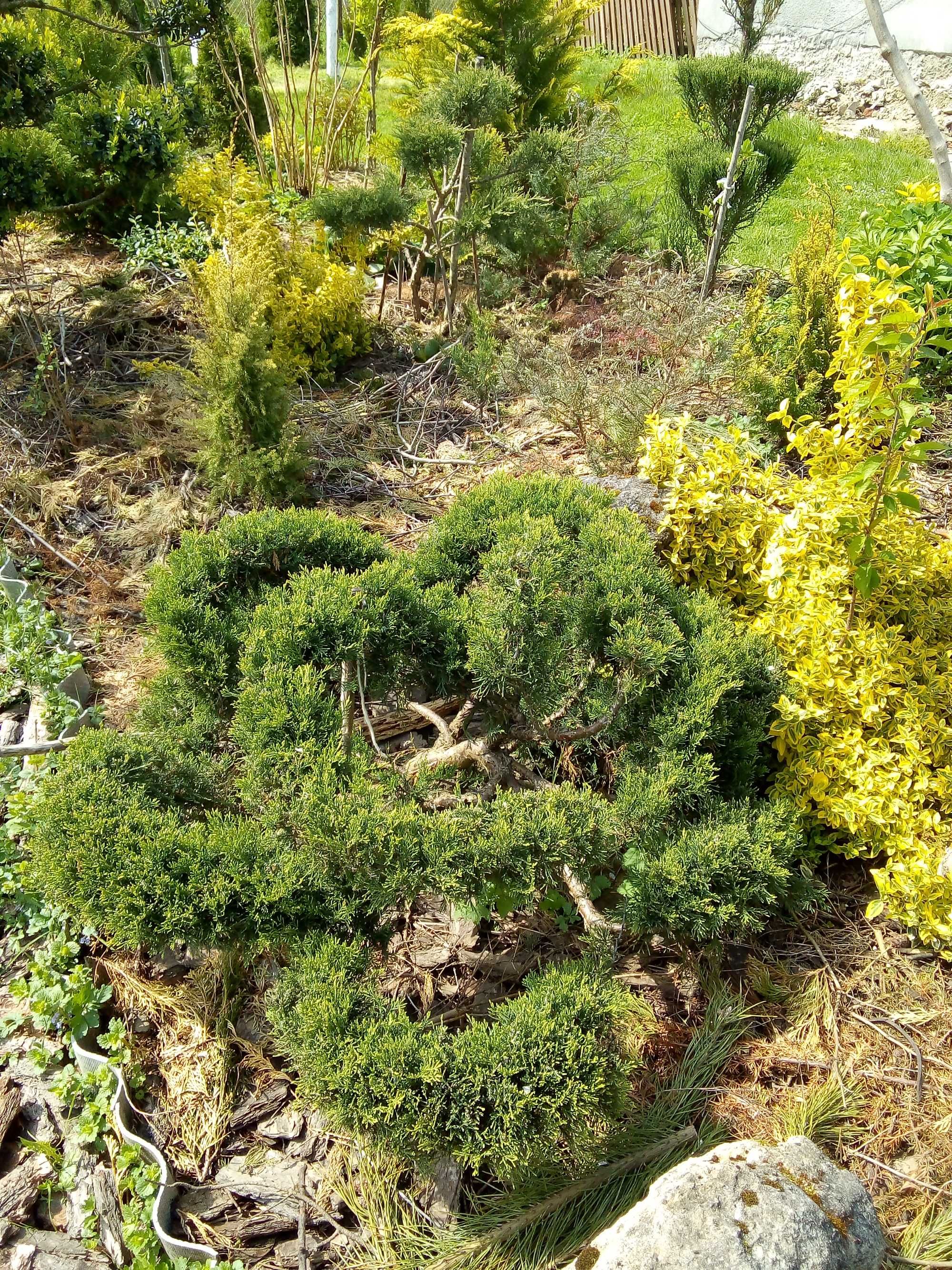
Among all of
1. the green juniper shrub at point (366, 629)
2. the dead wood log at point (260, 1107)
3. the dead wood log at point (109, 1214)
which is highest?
the green juniper shrub at point (366, 629)

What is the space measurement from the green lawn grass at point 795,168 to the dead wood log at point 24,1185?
591cm

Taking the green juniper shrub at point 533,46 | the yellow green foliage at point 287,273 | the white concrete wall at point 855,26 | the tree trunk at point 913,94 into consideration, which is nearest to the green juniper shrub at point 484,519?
the tree trunk at point 913,94

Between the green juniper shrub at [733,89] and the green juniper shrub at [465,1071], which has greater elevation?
the green juniper shrub at [733,89]

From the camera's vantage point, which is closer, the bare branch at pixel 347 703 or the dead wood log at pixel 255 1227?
the dead wood log at pixel 255 1227

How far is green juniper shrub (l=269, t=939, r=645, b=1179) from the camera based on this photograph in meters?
1.81

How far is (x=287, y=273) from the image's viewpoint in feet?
16.9

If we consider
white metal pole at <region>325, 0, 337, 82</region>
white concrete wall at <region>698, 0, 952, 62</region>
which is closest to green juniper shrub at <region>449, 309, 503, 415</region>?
white metal pole at <region>325, 0, 337, 82</region>

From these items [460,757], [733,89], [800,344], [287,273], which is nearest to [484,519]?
[460,757]

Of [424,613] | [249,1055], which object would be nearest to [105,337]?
[424,613]

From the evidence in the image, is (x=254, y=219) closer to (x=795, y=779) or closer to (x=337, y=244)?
(x=337, y=244)

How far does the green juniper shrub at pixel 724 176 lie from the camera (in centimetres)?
523

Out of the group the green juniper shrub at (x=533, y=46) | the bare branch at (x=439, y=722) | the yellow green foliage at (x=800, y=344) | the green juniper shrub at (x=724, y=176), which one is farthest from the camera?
the green juniper shrub at (x=533, y=46)

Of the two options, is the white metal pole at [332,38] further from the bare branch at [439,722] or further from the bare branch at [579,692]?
the bare branch at [579,692]

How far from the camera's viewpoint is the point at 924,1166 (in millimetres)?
2168
